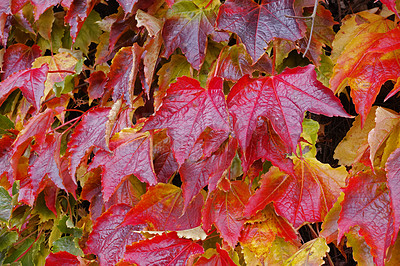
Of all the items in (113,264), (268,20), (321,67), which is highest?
(268,20)

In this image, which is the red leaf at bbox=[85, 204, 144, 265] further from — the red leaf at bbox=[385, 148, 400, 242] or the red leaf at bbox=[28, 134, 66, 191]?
the red leaf at bbox=[385, 148, 400, 242]

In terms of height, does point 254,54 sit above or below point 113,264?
above

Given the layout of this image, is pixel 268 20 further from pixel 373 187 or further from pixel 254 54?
pixel 373 187

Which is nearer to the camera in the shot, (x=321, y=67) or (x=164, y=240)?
(x=164, y=240)

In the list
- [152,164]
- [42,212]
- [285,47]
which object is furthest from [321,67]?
[42,212]

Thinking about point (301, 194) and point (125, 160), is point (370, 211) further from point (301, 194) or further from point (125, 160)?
point (125, 160)

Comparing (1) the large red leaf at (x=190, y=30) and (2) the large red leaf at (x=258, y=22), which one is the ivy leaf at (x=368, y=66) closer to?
(2) the large red leaf at (x=258, y=22)

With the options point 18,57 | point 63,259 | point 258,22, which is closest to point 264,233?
point 258,22
